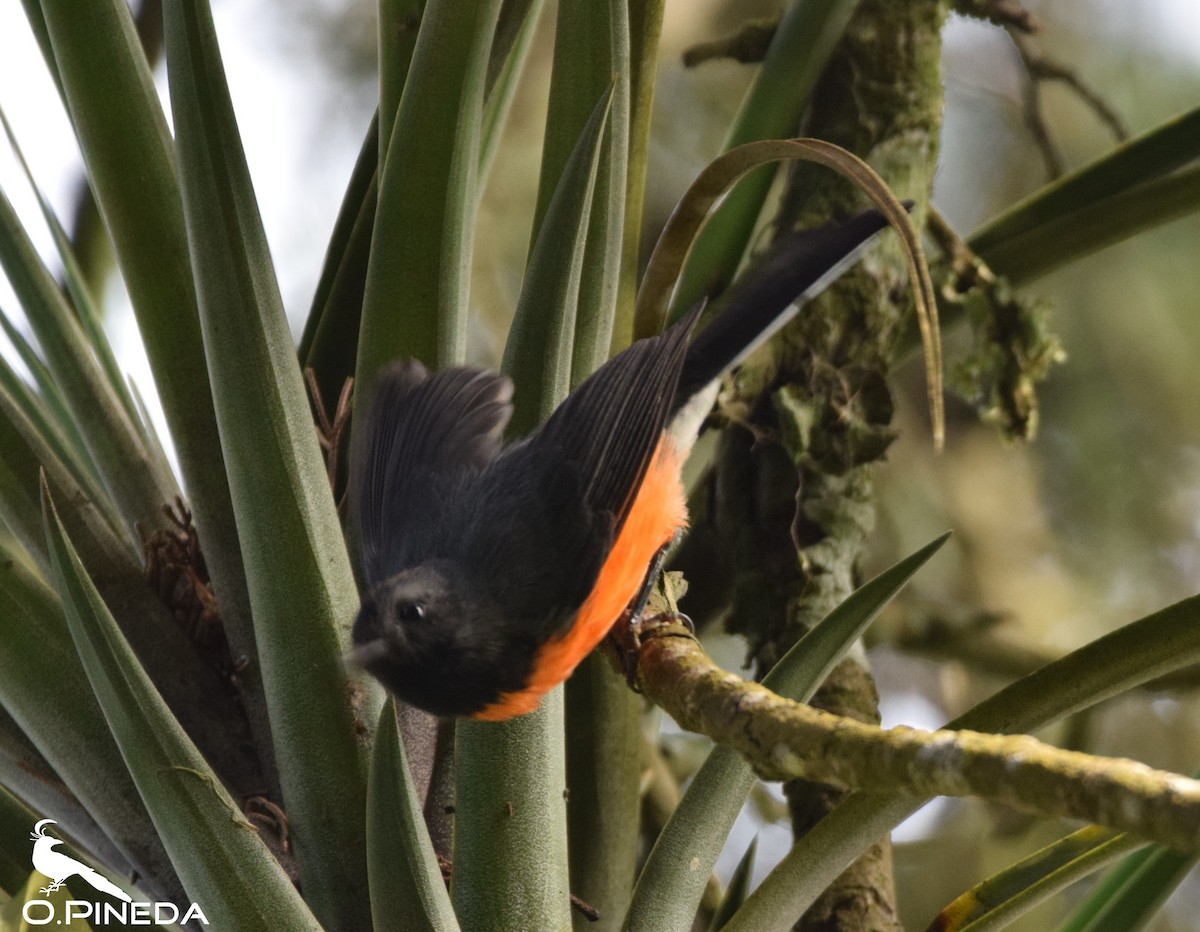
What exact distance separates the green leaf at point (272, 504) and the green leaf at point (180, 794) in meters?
0.07

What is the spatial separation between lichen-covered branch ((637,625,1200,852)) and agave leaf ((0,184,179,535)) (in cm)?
49

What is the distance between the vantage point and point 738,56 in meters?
1.38

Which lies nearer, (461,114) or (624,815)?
(461,114)

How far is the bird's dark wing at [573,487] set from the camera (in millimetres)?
856

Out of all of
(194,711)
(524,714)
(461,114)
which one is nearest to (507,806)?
(524,714)

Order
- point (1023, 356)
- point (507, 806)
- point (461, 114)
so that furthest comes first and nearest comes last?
1. point (1023, 356)
2. point (461, 114)
3. point (507, 806)

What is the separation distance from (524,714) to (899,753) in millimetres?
294

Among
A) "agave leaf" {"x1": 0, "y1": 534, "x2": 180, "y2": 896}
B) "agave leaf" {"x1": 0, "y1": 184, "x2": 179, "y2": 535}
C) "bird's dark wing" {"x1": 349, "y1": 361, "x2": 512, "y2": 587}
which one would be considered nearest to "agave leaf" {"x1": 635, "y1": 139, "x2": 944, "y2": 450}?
"bird's dark wing" {"x1": 349, "y1": 361, "x2": 512, "y2": 587}

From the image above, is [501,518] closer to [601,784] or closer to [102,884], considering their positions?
[601,784]

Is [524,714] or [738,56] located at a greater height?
[738,56]

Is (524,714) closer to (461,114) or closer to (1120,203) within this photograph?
(461,114)

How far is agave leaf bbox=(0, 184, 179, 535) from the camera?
947 millimetres

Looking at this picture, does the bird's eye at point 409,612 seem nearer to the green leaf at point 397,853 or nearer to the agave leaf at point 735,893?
the green leaf at point 397,853

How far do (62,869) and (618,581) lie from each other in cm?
43
